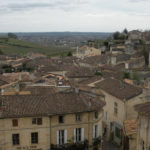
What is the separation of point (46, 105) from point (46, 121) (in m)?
1.51

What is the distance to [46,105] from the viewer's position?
23984mm

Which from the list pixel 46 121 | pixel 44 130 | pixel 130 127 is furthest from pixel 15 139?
pixel 130 127

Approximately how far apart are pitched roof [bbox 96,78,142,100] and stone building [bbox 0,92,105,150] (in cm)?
699

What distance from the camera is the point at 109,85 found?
3634 cm

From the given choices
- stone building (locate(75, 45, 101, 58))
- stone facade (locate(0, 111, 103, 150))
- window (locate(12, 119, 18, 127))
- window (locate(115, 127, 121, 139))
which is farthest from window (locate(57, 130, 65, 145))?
stone building (locate(75, 45, 101, 58))

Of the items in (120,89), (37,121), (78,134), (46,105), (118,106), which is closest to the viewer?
(37,121)

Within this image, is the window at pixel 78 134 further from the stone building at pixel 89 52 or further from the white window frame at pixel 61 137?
the stone building at pixel 89 52

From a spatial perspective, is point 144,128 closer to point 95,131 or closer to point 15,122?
point 95,131

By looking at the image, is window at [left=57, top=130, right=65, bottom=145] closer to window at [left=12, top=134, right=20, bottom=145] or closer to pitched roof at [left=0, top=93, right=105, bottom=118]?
pitched roof at [left=0, top=93, right=105, bottom=118]

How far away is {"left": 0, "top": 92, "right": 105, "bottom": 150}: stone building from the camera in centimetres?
2267

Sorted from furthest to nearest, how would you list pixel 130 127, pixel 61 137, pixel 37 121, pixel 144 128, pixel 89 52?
1. pixel 89 52
2. pixel 130 127
3. pixel 61 137
4. pixel 37 121
5. pixel 144 128

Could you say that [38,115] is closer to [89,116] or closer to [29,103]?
[29,103]

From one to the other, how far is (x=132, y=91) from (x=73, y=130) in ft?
36.8

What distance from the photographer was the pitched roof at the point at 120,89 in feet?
102
